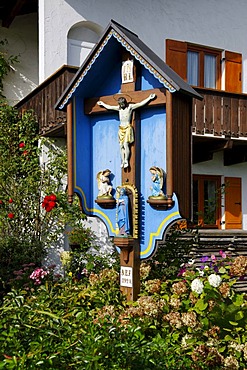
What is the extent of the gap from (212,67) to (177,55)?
3.94 feet

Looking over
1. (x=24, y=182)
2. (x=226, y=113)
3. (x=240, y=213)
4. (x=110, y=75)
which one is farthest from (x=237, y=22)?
(x=110, y=75)

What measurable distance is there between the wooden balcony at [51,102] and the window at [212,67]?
366 centimetres

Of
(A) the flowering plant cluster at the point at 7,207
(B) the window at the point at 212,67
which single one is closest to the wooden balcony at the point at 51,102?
(A) the flowering plant cluster at the point at 7,207

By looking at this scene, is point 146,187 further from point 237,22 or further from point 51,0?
point 237,22

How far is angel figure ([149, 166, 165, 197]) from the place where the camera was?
4.57 meters

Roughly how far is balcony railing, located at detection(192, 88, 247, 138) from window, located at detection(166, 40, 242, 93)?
152cm

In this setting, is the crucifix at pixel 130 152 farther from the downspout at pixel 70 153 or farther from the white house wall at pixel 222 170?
the white house wall at pixel 222 170

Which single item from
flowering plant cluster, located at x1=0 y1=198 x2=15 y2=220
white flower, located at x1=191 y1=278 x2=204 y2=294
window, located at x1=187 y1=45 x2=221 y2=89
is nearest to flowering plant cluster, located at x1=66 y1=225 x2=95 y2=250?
flowering plant cluster, located at x1=0 y1=198 x2=15 y2=220

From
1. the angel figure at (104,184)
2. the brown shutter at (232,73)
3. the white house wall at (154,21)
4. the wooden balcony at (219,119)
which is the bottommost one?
the angel figure at (104,184)

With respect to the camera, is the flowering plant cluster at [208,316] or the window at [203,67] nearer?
the flowering plant cluster at [208,316]

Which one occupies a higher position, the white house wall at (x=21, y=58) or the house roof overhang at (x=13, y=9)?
the house roof overhang at (x=13, y=9)

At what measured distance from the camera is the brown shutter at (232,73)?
12.1m

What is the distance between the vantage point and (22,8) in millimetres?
11391

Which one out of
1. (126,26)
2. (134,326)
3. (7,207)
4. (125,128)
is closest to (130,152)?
(125,128)
